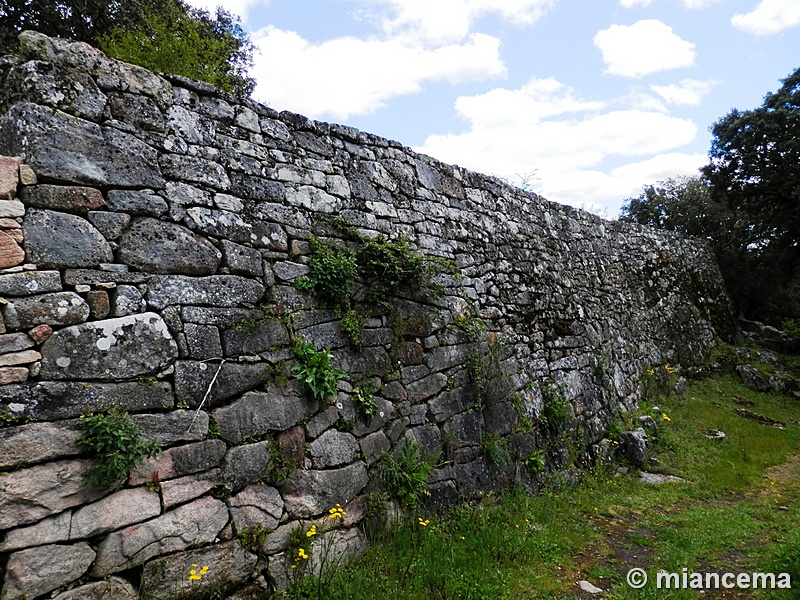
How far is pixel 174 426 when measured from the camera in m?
3.29

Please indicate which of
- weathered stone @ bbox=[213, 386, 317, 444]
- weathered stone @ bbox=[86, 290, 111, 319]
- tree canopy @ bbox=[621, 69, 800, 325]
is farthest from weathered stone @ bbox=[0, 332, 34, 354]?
tree canopy @ bbox=[621, 69, 800, 325]

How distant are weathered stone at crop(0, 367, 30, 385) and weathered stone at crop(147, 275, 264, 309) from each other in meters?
0.84

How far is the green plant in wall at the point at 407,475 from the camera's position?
4.47 metres

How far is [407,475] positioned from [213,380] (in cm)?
208

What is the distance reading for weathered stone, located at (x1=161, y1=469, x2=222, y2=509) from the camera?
3180mm

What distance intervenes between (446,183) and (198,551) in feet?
16.9

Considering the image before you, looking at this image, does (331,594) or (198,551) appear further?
(331,594)

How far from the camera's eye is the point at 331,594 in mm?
3441

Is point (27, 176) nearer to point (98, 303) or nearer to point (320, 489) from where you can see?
point (98, 303)

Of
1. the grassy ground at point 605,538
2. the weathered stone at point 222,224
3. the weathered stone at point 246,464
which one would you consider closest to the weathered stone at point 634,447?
the grassy ground at point 605,538

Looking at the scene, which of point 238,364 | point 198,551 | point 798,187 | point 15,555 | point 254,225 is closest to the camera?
point 15,555

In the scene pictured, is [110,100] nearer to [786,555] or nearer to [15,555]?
[15,555]

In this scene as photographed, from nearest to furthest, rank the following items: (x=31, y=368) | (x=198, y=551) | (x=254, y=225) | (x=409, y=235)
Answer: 1. (x=31, y=368)
2. (x=198, y=551)
3. (x=254, y=225)
4. (x=409, y=235)

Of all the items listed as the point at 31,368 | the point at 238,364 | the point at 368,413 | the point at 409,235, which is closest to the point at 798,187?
the point at 409,235
